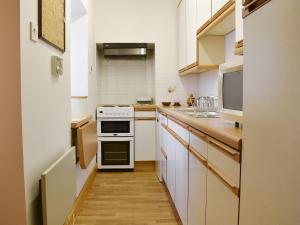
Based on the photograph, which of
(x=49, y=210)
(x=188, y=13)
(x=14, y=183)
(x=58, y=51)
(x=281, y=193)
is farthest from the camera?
(x=188, y=13)

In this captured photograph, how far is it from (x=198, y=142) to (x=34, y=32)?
3.51 ft

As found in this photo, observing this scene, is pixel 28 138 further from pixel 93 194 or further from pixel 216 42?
pixel 216 42

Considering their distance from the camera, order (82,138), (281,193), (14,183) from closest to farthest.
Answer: (281,193) < (14,183) < (82,138)

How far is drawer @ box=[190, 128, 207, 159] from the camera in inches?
56.7

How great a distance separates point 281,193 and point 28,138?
1128 mm

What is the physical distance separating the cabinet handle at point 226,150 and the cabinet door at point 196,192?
232 mm

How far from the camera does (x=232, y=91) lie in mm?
1393

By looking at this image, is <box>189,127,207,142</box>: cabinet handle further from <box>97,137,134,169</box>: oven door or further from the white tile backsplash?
the white tile backsplash

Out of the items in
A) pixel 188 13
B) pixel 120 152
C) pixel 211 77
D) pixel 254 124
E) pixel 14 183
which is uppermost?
pixel 188 13

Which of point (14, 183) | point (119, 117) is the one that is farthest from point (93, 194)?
point (14, 183)

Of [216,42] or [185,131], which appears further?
[216,42]

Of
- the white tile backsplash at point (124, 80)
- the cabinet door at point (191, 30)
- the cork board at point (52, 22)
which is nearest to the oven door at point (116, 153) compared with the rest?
the white tile backsplash at point (124, 80)

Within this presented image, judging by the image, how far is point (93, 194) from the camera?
116 inches

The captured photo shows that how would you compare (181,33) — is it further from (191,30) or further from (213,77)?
(213,77)
